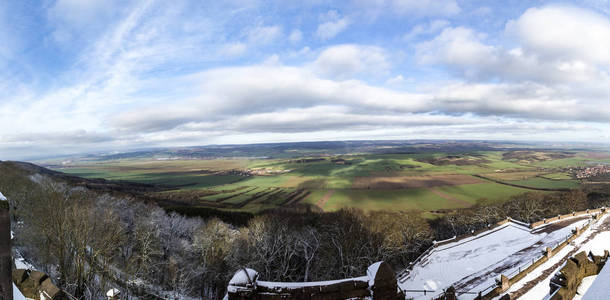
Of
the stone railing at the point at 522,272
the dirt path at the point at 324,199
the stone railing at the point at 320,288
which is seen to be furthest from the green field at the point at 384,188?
the stone railing at the point at 320,288

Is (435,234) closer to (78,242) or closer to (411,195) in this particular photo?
(411,195)

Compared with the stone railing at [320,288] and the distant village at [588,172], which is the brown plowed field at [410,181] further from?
the stone railing at [320,288]

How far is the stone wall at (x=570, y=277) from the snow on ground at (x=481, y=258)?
520cm

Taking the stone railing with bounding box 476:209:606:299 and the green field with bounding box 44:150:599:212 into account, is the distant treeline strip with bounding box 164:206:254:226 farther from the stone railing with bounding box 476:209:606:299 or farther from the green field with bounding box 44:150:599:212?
the stone railing with bounding box 476:209:606:299

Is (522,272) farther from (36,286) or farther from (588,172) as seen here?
(588,172)

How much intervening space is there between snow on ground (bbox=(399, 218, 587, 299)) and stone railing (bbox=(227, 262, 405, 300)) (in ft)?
31.8

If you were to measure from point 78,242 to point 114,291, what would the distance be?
12667 millimetres

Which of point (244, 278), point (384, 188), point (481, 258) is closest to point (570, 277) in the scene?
point (244, 278)

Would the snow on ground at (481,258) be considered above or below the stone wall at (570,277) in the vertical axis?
below

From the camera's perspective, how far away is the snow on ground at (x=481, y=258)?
17719 millimetres

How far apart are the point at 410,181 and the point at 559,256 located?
6616 centimetres

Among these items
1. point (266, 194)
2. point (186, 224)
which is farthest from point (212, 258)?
point (266, 194)

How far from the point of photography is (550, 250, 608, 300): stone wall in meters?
9.41

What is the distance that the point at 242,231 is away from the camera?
32.2 metres
